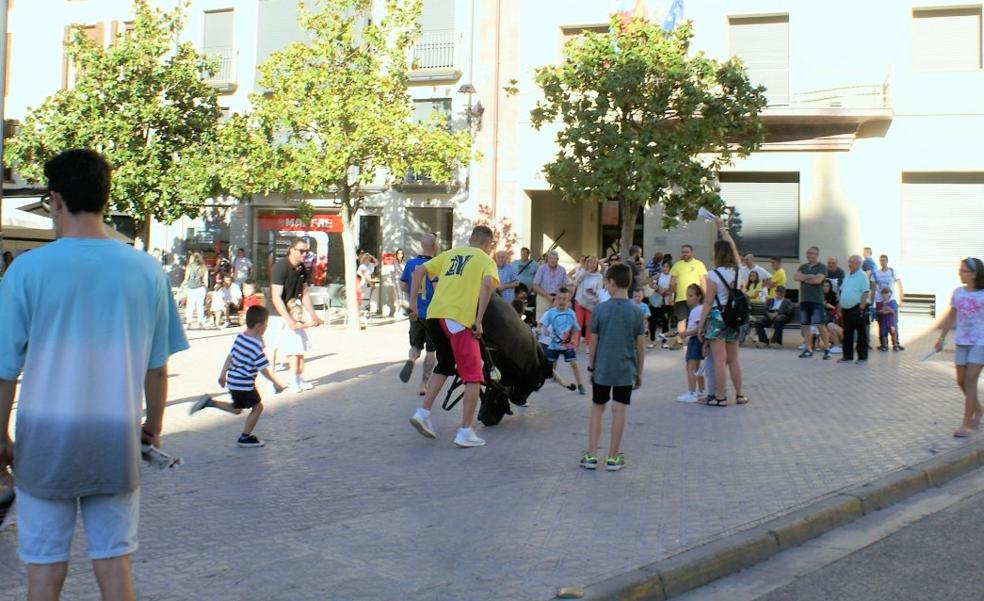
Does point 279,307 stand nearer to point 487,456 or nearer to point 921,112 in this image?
point 487,456

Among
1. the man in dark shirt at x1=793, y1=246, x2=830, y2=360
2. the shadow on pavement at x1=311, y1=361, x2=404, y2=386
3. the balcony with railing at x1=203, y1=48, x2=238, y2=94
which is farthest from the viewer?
the balcony with railing at x1=203, y1=48, x2=238, y2=94

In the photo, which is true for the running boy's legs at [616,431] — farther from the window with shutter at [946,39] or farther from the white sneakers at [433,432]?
the window with shutter at [946,39]

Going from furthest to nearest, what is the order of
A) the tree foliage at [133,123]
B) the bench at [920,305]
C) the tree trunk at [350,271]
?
the tree foliage at [133,123]
the bench at [920,305]
the tree trunk at [350,271]

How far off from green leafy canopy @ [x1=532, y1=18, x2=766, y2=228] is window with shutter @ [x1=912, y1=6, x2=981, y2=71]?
5752mm

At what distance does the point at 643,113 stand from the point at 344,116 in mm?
6819

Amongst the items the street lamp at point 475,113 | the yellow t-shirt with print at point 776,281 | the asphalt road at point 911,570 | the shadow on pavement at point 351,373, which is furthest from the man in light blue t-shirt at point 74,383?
the street lamp at point 475,113

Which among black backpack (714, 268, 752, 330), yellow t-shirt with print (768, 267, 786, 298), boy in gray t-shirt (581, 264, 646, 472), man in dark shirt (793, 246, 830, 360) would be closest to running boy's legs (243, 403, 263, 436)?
boy in gray t-shirt (581, 264, 646, 472)

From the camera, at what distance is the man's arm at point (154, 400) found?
353 centimetres

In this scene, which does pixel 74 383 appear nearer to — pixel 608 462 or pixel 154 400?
pixel 154 400

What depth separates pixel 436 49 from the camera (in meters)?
29.0

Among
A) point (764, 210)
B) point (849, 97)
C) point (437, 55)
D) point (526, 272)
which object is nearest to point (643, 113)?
point (526, 272)

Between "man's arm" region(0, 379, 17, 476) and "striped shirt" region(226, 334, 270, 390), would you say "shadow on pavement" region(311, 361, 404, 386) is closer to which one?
"striped shirt" region(226, 334, 270, 390)

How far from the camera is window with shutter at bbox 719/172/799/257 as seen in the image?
83.8 ft

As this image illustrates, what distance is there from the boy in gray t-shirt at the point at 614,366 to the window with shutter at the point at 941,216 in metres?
19.5
